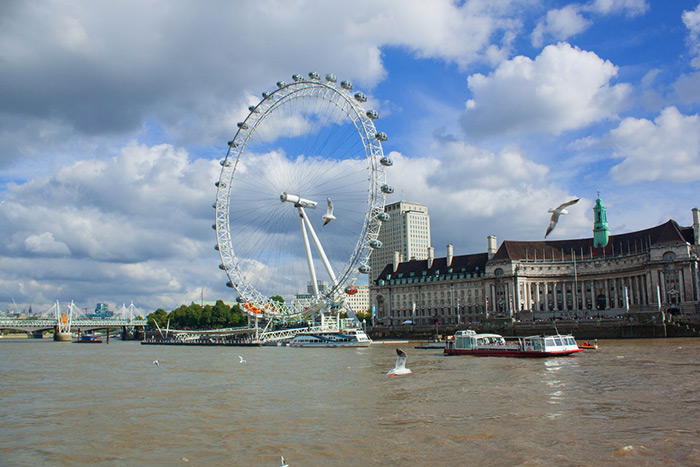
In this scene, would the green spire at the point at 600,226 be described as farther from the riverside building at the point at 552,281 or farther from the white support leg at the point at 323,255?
the white support leg at the point at 323,255

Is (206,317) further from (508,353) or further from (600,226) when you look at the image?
(508,353)

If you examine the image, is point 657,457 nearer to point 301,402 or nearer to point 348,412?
point 348,412

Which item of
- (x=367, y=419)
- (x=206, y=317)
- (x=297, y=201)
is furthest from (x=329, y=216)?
(x=206, y=317)

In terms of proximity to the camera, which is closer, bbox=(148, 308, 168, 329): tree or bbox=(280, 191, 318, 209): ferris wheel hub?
bbox=(280, 191, 318, 209): ferris wheel hub

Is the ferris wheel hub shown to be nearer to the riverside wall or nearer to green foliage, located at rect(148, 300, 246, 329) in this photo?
the riverside wall

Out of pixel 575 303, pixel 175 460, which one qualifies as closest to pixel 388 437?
pixel 175 460

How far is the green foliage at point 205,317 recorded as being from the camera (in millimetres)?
143000

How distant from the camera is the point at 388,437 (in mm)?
17938

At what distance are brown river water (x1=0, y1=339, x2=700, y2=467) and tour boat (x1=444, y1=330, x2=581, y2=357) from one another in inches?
481

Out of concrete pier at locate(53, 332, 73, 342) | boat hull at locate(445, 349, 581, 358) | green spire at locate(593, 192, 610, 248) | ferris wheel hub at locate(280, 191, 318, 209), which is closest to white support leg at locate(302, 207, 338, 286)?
ferris wheel hub at locate(280, 191, 318, 209)

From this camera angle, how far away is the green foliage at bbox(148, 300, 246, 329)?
14300 cm

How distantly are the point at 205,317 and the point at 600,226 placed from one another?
9235 cm

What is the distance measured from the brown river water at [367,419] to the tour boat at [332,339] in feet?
143

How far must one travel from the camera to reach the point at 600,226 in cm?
11344
